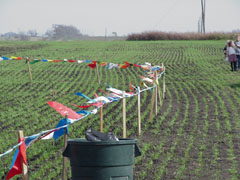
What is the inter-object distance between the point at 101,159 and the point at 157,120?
7.24 meters

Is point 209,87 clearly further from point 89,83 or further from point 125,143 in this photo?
point 125,143

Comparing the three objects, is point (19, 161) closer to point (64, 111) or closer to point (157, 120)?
point (64, 111)

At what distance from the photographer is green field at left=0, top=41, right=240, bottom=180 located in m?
7.51

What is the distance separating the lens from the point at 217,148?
8.84 metres

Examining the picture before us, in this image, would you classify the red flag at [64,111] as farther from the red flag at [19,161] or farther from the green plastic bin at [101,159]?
the red flag at [19,161]

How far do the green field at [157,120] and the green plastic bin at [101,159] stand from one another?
2.02 m

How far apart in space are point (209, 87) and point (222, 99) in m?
3.19

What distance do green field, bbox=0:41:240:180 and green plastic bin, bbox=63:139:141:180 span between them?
202 centimetres

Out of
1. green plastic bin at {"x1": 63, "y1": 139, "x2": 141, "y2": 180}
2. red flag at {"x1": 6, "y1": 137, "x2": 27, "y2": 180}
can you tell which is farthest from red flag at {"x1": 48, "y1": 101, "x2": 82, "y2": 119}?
red flag at {"x1": 6, "y1": 137, "x2": 27, "y2": 180}

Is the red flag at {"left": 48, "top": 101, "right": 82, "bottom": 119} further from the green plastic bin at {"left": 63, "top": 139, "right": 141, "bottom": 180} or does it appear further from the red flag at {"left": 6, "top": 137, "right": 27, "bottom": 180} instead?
the red flag at {"left": 6, "top": 137, "right": 27, "bottom": 180}

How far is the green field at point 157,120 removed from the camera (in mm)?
7506

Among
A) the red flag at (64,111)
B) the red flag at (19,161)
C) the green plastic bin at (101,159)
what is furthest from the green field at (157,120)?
the red flag at (19,161)

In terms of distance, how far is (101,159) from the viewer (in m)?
4.71

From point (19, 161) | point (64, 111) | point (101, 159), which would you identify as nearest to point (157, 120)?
point (64, 111)
